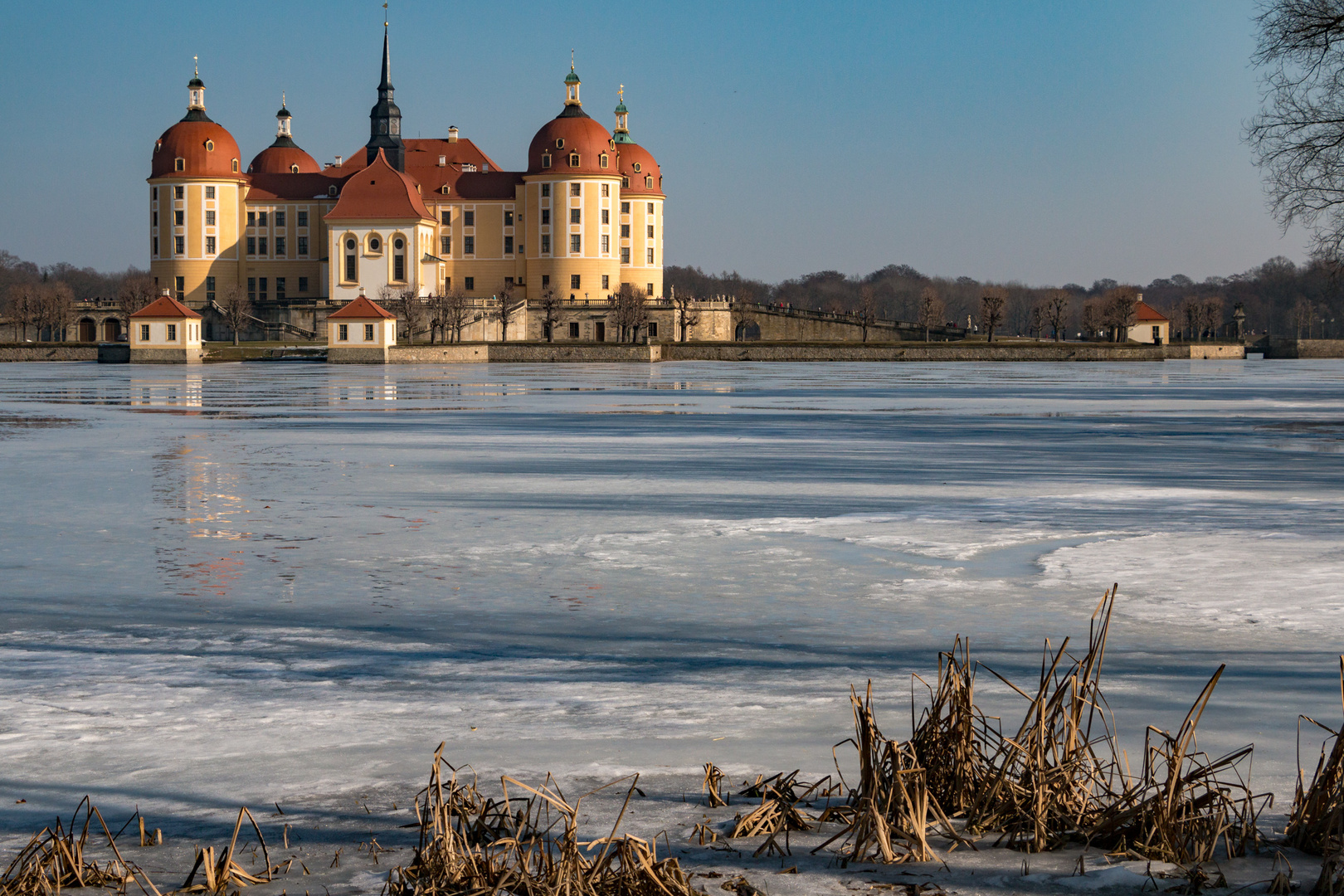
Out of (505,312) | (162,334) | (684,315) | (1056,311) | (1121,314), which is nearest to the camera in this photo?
(162,334)

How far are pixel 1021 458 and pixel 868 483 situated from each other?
360 cm

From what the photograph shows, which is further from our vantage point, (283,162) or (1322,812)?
(283,162)

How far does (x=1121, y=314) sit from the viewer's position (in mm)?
101125

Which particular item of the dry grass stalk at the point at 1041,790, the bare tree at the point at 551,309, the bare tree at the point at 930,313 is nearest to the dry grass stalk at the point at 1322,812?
the dry grass stalk at the point at 1041,790

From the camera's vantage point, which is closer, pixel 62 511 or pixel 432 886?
pixel 432 886

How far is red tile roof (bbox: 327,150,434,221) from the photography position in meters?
93.8

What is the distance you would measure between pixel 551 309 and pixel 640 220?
12807 mm

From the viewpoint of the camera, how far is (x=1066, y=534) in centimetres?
1031

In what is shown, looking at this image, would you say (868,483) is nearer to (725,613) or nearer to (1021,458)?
(1021,458)

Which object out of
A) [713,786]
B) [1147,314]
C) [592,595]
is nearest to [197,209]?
[1147,314]

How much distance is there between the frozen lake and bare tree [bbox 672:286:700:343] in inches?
3058

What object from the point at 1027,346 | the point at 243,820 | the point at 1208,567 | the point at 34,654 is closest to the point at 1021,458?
the point at 1208,567

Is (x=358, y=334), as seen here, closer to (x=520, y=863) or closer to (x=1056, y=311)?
(x=1056, y=311)

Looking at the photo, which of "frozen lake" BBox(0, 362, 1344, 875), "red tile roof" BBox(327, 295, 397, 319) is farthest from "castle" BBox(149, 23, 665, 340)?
"frozen lake" BBox(0, 362, 1344, 875)
